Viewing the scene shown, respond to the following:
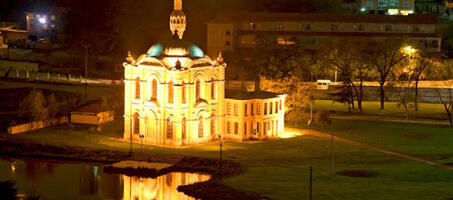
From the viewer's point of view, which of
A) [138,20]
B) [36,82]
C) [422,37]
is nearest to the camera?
[36,82]

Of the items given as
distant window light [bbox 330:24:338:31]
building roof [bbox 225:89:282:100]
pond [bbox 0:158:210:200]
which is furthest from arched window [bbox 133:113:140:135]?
distant window light [bbox 330:24:338:31]

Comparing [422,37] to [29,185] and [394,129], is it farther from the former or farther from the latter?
[29,185]

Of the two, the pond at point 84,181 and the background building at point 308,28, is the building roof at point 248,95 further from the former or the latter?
the background building at point 308,28

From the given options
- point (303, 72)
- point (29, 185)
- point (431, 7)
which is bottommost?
point (29, 185)

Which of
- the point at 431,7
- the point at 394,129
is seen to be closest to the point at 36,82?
the point at 394,129

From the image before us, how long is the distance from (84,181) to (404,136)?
35577 mm

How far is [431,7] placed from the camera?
186250mm

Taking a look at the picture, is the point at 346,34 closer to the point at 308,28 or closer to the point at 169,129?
the point at 308,28

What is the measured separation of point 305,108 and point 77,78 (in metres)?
36.3

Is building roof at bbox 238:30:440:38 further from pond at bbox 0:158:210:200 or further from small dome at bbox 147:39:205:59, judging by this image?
pond at bbox 0:158:210:200

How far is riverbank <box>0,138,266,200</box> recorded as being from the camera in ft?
236

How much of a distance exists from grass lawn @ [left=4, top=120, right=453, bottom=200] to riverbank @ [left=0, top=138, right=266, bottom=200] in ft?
4.45

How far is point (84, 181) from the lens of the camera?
76.3 metres

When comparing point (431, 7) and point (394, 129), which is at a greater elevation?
point (431, 7)
